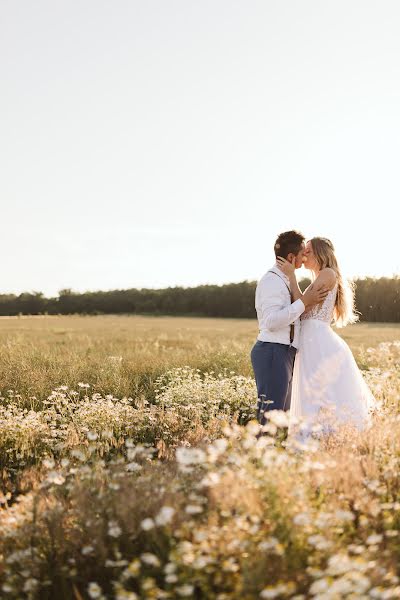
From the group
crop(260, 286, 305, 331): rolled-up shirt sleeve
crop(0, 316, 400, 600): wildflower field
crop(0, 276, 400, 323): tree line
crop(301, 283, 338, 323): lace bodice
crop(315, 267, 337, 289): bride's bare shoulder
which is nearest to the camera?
crop(0, 316, 400, 600): wildflower field

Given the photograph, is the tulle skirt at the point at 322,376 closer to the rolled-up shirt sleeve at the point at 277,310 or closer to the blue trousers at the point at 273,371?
the blue trousers at the point at 273,371

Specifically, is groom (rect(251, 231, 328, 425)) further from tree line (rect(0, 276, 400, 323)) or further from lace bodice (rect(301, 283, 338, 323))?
tree line (rect(0, 276, 400, 323))

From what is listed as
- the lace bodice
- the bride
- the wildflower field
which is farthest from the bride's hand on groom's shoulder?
the wildflower field

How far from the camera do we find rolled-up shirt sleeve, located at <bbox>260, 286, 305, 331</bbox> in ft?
23.0

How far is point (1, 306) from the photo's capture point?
5197 centimetres

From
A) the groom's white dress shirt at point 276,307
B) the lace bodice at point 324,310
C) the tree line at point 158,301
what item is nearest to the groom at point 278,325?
the groom's white dress shirt at point 276,307

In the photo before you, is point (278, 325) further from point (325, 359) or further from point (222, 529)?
point (222, 529)

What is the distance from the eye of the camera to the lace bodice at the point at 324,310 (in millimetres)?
7852

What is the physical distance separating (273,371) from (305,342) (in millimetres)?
728

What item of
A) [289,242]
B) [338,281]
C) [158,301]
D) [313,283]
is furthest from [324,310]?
[158,301]

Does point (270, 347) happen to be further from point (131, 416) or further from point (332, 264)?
point (131, 416)

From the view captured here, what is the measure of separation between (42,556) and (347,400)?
4745 millimetres

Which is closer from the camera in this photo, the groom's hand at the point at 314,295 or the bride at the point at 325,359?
the groom's hand at the point at 314,295

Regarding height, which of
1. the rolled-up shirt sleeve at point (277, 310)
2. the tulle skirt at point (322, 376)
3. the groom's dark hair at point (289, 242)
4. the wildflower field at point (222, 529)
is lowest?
the wildflower field at point (222, 529)
